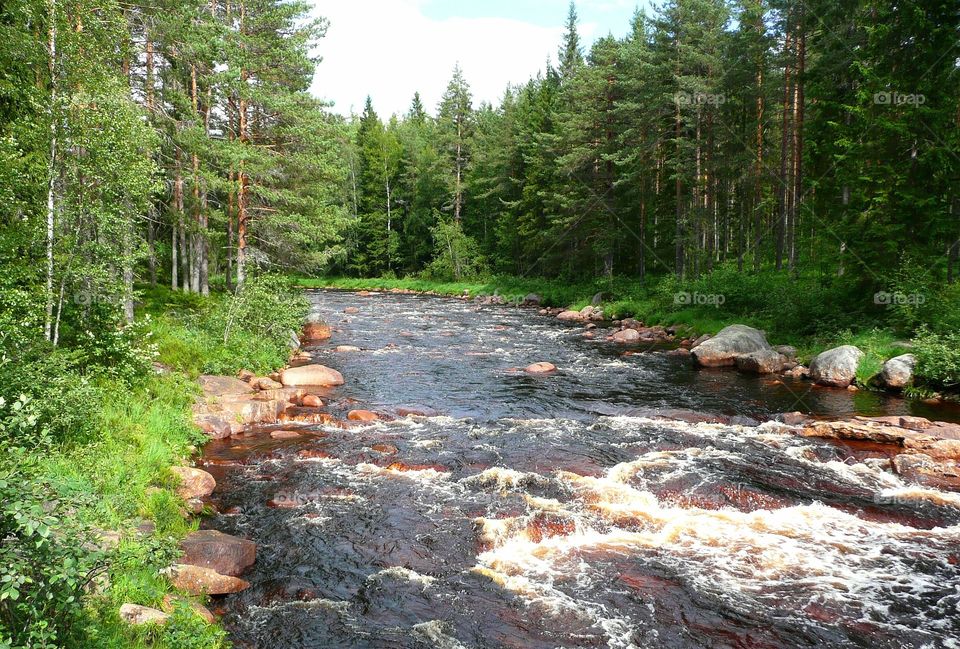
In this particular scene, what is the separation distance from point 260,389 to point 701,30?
30318mm

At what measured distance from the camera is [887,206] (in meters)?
19.6

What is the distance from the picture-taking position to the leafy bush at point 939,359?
51.9 ft

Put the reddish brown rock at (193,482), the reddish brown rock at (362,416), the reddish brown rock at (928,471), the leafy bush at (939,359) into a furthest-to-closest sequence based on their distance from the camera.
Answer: the leafy bush at (939,359), the reddish brown rock at (362,416), the reddish brown rock at (928,471), the reddish brown rock at (193,482)

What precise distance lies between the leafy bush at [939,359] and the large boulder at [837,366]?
65.2 inches

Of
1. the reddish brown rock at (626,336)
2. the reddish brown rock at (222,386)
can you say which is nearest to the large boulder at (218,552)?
the reddish brown rock at (222,386)

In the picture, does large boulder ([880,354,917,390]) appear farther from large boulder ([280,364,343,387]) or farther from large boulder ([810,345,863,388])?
large boulder ([280,364,343,387])

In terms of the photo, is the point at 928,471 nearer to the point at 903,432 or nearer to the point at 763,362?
the point at 903,432

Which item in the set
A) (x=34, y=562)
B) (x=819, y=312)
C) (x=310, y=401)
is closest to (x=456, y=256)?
(x=819, y=312)

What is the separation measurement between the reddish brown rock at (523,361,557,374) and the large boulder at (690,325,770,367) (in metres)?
5.61

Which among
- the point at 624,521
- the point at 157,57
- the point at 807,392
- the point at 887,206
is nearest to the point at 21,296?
the point at 624,521

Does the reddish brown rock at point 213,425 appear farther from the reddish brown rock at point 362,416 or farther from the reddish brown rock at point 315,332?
the reddish brown rock at point 315,332

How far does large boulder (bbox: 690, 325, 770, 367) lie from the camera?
21219 millimetres

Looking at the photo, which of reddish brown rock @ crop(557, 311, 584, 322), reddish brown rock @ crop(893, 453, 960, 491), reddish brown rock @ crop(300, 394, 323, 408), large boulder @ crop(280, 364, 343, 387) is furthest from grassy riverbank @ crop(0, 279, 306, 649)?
reddish brown rock @ crop(557, 311, 584, 322)

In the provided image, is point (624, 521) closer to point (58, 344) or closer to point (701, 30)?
point (58, 344)
